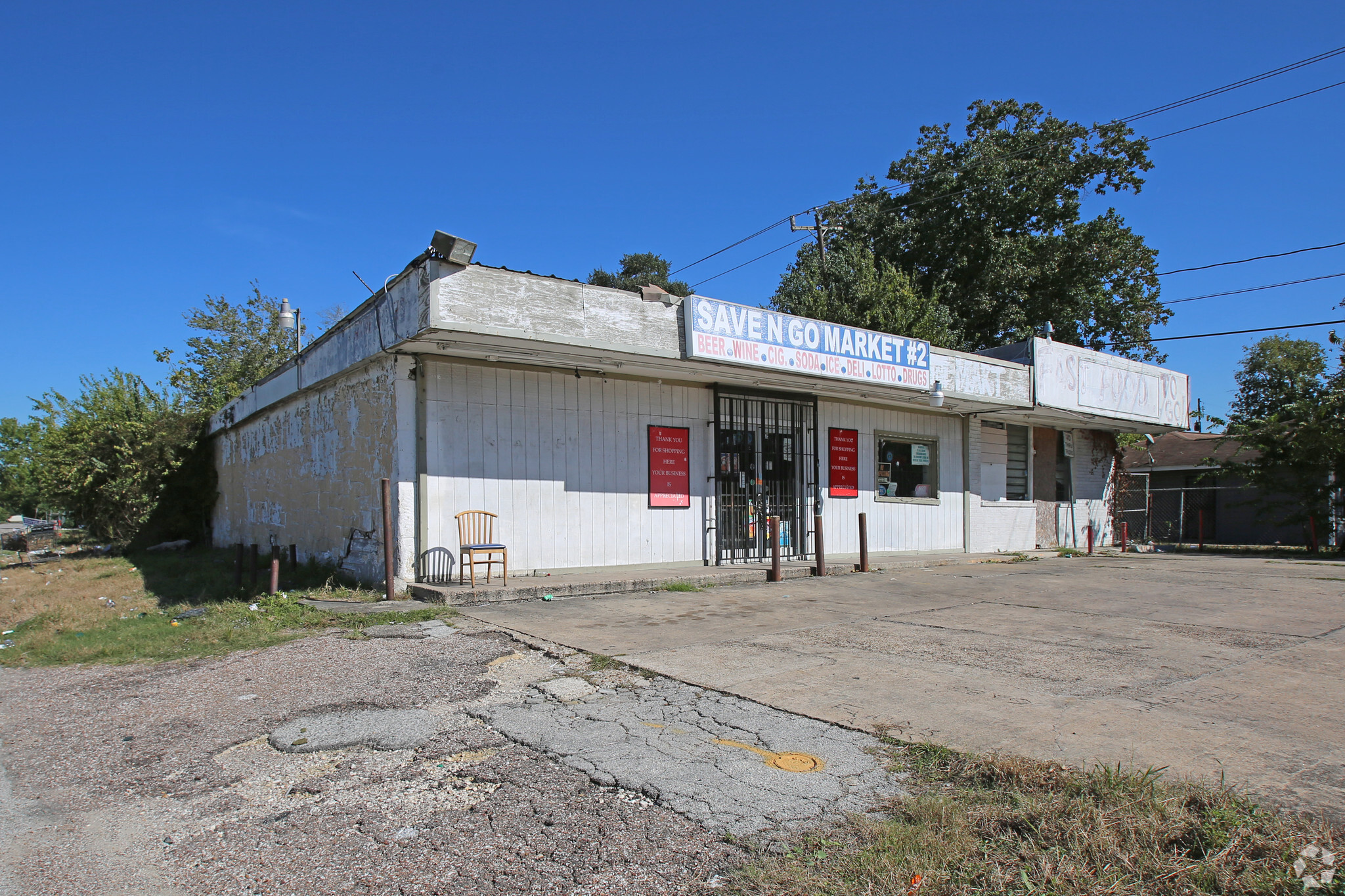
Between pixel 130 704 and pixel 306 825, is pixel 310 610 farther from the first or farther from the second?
pixel 306 825

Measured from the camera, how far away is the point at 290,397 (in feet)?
45.2

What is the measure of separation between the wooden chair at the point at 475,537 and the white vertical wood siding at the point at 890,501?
6629mm

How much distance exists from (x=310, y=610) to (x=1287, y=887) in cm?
809

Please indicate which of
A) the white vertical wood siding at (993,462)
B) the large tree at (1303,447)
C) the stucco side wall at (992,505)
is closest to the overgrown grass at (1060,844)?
the stucco side wall at (992,505)

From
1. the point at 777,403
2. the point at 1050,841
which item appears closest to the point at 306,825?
the point at 1050,841

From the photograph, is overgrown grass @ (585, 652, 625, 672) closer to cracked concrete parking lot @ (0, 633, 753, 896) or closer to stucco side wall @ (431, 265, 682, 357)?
cracked concrete parking lot @ (0, 633, 753, 896)

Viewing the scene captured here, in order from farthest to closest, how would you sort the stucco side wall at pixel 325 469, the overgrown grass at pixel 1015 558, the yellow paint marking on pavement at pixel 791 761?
the overgrown grass at pixel 1015 558 < the stucco side wall at pixel 325 469 < the yellow paint marking on pavement at pixel 791 761

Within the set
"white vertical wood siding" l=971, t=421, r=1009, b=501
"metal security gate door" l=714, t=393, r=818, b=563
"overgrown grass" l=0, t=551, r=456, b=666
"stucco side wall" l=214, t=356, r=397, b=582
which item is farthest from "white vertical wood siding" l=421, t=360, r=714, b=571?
"white vertical wood siding" l=971, t=421, r=1009, b=501

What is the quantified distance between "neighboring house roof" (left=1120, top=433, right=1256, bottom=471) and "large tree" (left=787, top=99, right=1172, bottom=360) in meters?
3.65

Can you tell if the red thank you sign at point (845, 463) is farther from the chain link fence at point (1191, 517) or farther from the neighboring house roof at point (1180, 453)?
the neighboring house roof at point (1180, 453)

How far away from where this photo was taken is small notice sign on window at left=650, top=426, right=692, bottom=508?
1212cm

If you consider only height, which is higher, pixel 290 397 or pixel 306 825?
pixel 290 397

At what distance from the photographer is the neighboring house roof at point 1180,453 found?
87.8ft

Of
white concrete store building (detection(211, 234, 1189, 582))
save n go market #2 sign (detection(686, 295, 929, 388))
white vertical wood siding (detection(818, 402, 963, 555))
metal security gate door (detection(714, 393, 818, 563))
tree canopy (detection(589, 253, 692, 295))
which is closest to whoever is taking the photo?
white concrete store building (detection(211, 234, 1189, 582))
